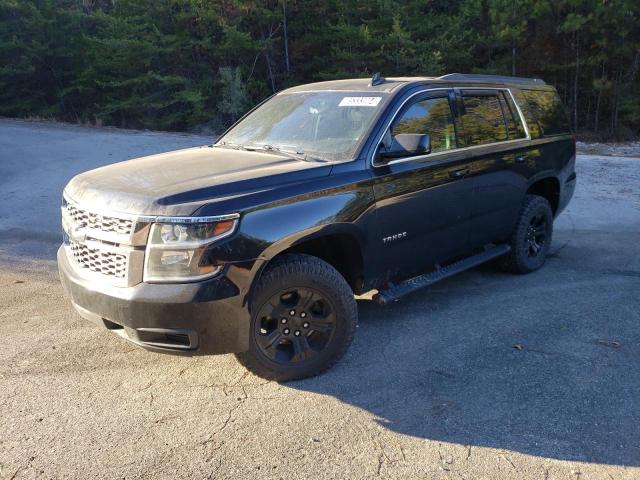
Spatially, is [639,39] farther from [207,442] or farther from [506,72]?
[207,442]

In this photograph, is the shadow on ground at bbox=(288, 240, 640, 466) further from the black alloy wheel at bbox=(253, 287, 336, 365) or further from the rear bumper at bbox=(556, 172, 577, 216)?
the rear bumper at bbox=(556, 172, 577, 216)

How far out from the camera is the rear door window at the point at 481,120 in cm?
489

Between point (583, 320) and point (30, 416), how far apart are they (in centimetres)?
409

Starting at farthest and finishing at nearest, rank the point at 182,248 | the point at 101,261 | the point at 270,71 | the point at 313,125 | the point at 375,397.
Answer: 1. the point at 270,71
2. the point at 313,125
3. the point at 375,397
4. the point at 101,261
5. the point at 182,248

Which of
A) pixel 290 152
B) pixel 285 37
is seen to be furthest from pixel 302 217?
pixel 285 37

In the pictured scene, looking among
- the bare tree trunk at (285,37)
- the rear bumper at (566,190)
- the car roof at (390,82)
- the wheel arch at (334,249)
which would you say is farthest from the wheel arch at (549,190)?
the bare tree trunk at (285,37)

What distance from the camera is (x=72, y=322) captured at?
457cm

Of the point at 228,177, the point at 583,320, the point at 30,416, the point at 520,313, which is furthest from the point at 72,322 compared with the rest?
the point at 583,320

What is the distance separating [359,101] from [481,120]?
1.33 meters

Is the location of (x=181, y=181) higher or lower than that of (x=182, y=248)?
higher

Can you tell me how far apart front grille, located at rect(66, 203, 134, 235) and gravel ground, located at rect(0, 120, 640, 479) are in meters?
1.03

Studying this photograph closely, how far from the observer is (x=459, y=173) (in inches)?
185

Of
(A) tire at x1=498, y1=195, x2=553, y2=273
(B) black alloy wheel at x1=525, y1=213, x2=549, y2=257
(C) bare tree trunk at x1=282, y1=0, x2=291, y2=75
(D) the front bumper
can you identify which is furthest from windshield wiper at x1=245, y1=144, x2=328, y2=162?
(C) bare tree trunk at x1=282, y1=0, x2=291, y2=75

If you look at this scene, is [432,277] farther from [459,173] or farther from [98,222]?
[98,222]
